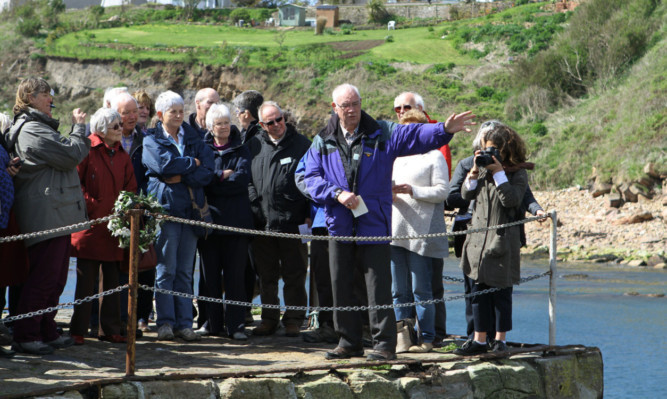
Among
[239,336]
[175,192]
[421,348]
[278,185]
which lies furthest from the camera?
[278,185]

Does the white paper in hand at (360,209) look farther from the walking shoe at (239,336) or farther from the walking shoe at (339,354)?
the walking shoe at (239,336)

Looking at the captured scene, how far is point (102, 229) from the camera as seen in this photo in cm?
684

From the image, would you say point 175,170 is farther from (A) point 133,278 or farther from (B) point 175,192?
(A) point 133,278

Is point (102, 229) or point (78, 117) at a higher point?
point (78, 117)

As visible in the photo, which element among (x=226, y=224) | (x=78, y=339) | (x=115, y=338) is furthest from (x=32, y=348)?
(x=226, y=224)

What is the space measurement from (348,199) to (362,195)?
21 centimetres

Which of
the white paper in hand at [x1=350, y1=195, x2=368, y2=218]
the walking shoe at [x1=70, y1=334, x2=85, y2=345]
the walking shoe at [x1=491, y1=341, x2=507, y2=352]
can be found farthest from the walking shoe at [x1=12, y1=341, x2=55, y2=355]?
the walking shoe at [x1=491, y1=341, x2=507, y2=352]

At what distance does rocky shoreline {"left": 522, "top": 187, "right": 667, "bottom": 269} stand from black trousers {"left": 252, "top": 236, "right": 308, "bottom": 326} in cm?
1912

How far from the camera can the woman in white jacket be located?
23.8 ft

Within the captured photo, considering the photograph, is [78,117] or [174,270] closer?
[78,117]

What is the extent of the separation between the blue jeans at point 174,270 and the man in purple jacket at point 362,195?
4.50 ft

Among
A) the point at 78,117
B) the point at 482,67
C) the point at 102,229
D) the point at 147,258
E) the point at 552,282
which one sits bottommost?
the point at 552,282

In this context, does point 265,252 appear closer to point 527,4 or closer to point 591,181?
point 591,181

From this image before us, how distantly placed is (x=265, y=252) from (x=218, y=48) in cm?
5620
